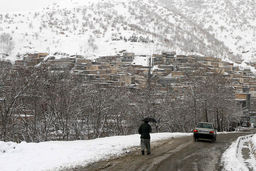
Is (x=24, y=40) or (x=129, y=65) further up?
(x=24, y=40)

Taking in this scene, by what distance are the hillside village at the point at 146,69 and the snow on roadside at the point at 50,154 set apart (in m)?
90.9

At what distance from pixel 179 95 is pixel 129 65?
277ft

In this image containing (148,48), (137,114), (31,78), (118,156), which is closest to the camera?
(118,156)

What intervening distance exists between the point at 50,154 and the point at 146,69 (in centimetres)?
12987

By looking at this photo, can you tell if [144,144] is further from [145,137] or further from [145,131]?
[145,131]

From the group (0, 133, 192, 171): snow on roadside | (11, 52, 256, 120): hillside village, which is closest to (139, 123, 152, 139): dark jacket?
(0, 133, 192, 171): snow on roadside

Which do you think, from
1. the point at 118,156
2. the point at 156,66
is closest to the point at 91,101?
the point at 118,156

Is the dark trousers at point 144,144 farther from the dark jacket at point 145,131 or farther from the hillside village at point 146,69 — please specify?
the hillside village at point 146,69

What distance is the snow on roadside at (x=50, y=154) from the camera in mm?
11695

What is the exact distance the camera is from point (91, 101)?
3609 cm

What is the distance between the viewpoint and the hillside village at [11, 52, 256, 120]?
11412cm

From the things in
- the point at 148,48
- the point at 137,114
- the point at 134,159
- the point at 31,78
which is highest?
the point at 148,48

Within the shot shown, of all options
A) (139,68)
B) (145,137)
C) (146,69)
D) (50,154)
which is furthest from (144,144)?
(146,69)

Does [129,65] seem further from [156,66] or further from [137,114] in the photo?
[137,114]
